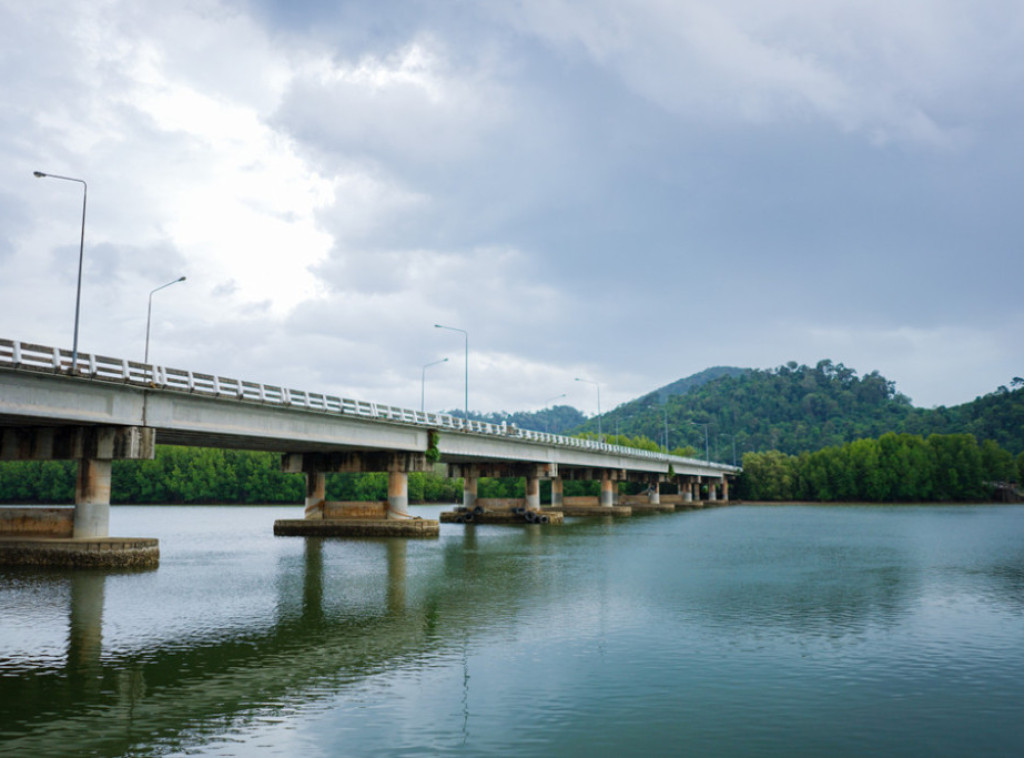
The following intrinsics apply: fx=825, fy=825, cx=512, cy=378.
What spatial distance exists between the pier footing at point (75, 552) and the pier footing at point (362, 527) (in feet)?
86.6

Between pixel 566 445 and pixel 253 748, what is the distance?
295ft

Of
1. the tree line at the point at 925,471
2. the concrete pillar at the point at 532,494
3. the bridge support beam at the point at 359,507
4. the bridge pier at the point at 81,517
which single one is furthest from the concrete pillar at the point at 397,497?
the tree line at the point at 925,471

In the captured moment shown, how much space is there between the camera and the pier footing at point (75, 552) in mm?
39500

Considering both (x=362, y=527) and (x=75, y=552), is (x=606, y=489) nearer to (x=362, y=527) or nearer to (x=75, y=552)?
(x=362, y=527)

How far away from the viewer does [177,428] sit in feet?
148

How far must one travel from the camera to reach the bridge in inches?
1507

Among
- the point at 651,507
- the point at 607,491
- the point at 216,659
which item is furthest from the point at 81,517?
the point at 651,507

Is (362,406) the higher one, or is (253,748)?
(362,406)

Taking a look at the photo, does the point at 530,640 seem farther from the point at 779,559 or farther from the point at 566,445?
the point at 566,445

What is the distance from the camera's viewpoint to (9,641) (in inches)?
878

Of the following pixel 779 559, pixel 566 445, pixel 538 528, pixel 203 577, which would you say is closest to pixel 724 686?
pixel 203 577

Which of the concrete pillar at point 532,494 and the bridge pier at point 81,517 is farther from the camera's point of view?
the concrete pillar at point 532,494

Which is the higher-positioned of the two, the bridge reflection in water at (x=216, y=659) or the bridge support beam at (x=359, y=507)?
the bridge support beam at (x=359, y=507)

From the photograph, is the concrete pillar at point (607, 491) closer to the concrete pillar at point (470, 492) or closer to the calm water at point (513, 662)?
the concrete pillar at point (470, 492)
